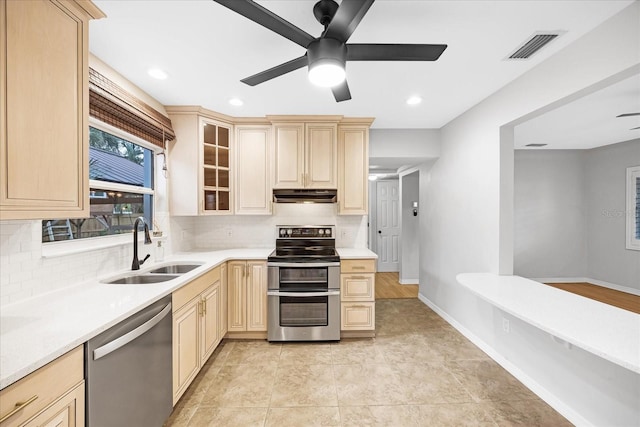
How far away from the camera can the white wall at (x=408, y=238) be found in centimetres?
539

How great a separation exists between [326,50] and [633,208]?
6344 millimetres

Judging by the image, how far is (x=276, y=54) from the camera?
199cm

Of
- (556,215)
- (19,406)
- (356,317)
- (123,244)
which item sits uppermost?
(556,215)

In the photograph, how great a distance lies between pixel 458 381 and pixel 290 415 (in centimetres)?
143

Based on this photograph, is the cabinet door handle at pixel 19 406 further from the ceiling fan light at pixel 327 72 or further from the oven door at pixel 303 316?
the oven door at pixel 303 316

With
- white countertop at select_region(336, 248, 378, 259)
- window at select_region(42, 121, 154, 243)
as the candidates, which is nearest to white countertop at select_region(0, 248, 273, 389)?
window at select_region(42, 121, 154, 243)

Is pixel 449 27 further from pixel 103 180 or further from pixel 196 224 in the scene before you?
pixel 196 224

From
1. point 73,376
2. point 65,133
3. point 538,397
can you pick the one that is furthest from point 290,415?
point 65,133

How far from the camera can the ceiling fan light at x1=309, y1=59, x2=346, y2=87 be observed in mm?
1427

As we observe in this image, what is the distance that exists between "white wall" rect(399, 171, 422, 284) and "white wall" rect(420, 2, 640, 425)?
3.13 ft

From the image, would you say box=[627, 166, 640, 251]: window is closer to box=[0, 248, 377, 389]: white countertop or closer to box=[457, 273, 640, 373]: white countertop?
box=[457, 273, 640, 373]: white countertop

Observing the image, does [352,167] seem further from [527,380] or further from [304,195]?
[527,380]

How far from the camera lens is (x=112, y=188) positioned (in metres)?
2.23

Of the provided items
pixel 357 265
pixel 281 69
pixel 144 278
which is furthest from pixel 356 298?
pixel 281 69
